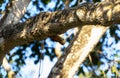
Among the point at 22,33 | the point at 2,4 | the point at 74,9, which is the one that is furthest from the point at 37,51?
the point at 74,9

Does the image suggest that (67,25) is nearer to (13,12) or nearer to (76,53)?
(76,53)

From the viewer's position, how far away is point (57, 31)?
259 cm

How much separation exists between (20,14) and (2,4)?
2021 mm

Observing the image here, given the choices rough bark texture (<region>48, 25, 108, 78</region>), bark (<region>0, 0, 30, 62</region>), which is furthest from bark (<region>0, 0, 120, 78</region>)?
bark (<region>0, 0, 30, 62</region>)

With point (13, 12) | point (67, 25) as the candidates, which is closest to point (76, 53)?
point (13, 12)

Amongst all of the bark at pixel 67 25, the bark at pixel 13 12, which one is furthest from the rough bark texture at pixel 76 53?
the bark at pixel 13 12

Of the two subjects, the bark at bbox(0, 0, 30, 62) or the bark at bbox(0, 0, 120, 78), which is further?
the bark at bbox(0, 0, 30, 62)

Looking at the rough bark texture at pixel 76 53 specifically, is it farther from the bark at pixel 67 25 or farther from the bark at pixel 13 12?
the bark at pixel 13 12

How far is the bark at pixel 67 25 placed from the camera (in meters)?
2.27

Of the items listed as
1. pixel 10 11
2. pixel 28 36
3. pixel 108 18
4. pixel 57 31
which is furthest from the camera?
pixel 10 11

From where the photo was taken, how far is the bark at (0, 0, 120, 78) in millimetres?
2270

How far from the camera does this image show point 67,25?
2480 millimetres

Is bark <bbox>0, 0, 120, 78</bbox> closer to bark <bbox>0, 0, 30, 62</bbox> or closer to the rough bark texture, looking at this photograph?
the rough bark texture

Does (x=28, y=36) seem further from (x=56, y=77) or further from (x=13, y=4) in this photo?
(x=13, y=4)
